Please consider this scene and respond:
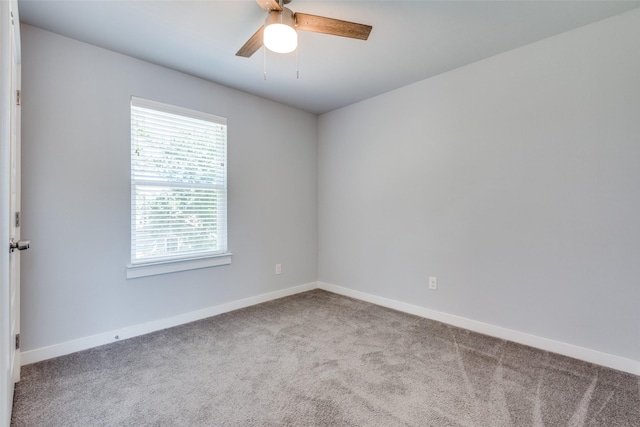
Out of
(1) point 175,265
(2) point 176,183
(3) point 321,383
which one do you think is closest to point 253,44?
(2) point 176,183

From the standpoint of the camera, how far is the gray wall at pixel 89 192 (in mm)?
2174

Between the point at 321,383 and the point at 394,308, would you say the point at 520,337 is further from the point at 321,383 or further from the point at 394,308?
the point at 321,383

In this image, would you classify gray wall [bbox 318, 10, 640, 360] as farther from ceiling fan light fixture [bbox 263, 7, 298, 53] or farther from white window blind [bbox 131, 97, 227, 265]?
ceiling fan light fixture [bbox 263, 7, 298, 53]

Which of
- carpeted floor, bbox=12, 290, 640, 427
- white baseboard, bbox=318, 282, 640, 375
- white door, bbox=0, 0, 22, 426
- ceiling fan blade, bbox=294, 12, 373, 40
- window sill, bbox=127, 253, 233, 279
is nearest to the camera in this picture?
white door, bbox=0, 0, 22, 426

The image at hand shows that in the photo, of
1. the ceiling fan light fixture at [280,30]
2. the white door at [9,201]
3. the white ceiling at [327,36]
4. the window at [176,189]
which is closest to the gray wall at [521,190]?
the white ceiling at [327,36]

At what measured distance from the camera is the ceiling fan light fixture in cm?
166

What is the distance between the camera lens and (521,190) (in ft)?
8.06

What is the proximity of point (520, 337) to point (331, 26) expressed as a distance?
8.87ft

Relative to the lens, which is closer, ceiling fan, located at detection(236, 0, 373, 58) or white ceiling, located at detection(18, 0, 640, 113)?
ceiling fan, located at detection(236, 0, 373, 58)

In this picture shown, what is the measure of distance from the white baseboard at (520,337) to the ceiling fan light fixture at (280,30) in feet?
8.70

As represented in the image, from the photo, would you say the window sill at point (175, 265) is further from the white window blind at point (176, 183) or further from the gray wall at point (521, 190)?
the gray wall at point (521, 190)

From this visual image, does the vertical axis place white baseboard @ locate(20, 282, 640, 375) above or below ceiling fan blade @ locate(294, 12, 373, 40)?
below

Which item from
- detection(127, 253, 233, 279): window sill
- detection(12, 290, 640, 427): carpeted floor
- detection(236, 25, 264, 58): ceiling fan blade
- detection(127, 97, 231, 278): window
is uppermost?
detection(236, 25, 264, 58): ceiling fan blade

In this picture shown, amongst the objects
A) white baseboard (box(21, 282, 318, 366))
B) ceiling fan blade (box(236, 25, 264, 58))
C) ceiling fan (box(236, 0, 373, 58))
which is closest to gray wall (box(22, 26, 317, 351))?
white baseboard (box(21, 282, 318, 366))
